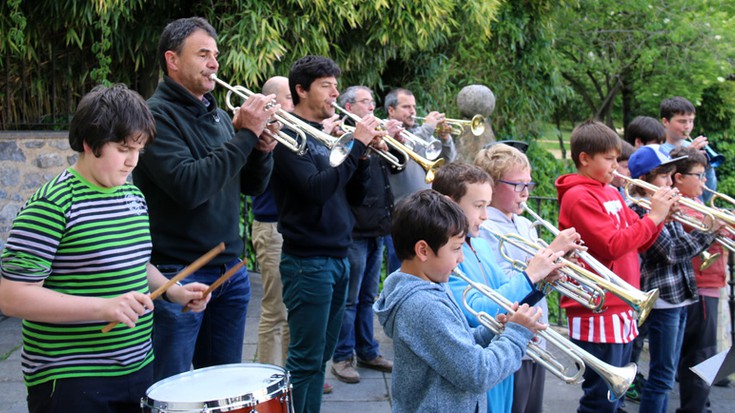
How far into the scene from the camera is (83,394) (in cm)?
229

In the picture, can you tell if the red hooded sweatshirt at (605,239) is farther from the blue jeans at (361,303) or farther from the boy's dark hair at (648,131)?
the boy's dark hair at (648,131)

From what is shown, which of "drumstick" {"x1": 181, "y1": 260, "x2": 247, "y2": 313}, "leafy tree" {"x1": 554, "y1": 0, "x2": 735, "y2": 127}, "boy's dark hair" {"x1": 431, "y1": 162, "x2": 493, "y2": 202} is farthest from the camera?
"leafy tree" {"x1": 554, "y1": 0, "x2": 735, "y2": 127}

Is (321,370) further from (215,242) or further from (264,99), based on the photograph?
(264,99)

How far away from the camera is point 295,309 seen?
3.67 meters

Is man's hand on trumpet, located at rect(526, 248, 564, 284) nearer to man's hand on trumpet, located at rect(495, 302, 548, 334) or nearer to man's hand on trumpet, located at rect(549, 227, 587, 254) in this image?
man's hand on trumpet, located at rect(549, 227, 587, 254)

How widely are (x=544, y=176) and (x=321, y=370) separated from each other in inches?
274

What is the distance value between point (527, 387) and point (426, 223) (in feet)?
3.75

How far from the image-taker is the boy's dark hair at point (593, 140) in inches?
153

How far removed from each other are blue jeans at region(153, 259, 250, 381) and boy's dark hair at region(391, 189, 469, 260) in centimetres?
86

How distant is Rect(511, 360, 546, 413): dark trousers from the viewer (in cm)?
326

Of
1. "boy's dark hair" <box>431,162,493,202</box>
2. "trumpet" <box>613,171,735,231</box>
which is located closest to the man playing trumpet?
"boy's dark hair" <box>431,162,493,202</box>

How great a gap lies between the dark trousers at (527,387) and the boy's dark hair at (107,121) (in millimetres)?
1871

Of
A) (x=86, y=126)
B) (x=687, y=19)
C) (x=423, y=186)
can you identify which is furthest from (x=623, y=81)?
(x=86, y=126)

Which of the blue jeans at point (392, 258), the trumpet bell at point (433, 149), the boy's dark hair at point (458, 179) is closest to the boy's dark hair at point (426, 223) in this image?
the boy's dark hair at point (458, 179)
